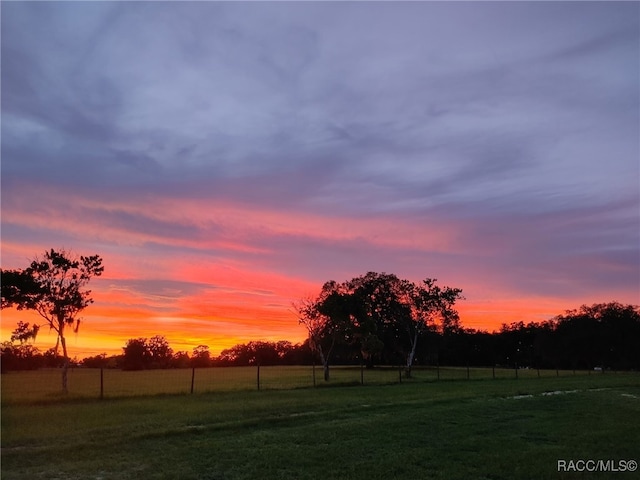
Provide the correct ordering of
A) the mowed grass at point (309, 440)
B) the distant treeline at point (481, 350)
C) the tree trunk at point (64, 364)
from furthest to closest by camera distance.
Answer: the distant treeline at point (481, 350) → the tree trunk at point (64, 364) → the mowed grass at point (309, 440)

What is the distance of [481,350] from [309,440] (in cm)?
10996

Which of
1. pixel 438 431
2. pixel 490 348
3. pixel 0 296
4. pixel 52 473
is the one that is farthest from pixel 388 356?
pixel 52 473

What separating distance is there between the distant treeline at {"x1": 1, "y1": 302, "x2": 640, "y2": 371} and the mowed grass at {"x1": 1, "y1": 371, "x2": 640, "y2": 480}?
93.6ft

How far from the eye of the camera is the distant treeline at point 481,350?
63.2m

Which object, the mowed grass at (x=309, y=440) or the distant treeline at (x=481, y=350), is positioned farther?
the distant treeline at (x=481, y=350)

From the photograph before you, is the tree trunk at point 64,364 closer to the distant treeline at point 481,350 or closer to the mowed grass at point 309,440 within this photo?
the mowed grass at point 309,440

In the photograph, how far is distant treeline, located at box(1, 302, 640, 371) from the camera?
6316 cm

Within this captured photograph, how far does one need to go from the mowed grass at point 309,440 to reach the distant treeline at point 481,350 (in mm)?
28539

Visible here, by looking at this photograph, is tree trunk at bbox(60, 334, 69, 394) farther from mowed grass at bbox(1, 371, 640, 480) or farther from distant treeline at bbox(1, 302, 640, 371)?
distant treeline at bbox(1, 302, 640, 371)

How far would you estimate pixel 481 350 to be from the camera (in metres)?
113

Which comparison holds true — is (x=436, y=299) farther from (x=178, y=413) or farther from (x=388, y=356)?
(x=178, y=413)

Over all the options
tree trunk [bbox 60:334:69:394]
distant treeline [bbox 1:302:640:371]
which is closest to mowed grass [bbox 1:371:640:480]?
tree trunk [bbox 60:334:69:394]

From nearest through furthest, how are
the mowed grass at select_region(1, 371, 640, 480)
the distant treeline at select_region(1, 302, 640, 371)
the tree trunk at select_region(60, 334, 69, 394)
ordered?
the mowed grass at select_region(1, 371, 640, 480), the tree trunk at select_region(60, 334, 69, 394), the distant treeline at select_region(1, 302, 640, 371)

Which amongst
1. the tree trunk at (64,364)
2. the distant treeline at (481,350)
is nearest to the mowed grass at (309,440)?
the tree trunk at (64,364)
